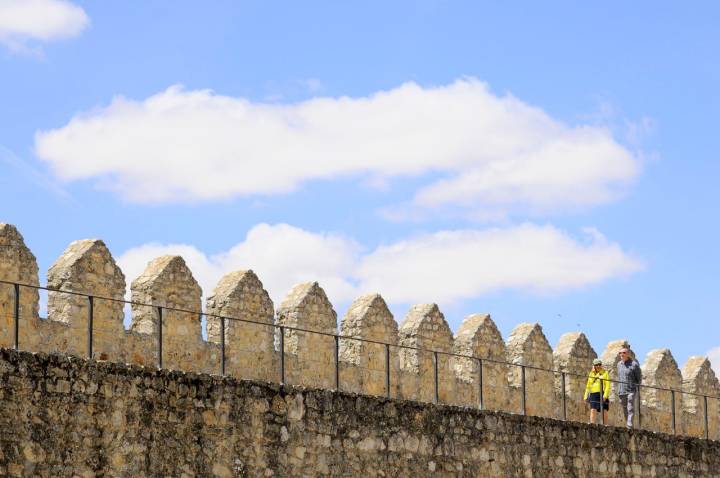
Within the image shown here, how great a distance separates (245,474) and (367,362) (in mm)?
5213

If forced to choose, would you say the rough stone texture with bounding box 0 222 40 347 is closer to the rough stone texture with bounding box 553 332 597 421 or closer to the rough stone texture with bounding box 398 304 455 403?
the rough stone texture with bounding box 398 304 455 403

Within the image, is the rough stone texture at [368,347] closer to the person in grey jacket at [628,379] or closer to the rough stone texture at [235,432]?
the rough stone texture at [235,432]

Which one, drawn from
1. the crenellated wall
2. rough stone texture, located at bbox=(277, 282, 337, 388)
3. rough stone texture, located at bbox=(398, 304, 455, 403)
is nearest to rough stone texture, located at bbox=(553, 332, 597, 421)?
the crenellated wall

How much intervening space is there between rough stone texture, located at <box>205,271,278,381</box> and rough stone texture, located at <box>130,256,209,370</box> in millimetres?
360

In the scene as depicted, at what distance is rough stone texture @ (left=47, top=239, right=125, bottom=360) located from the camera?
60.9ft

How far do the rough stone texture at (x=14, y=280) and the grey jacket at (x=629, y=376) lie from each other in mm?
9384

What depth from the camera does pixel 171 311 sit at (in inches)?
770

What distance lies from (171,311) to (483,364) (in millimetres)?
5640

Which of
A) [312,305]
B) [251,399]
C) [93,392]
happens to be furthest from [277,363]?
[93,392]

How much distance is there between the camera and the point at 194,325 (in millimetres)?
19766

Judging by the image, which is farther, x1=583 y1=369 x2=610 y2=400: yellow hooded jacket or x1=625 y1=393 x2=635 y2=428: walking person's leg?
x1=625 y1=393 x2=635 y2=428: walking person's leg

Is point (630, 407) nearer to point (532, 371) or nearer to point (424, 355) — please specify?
point (532, 371)

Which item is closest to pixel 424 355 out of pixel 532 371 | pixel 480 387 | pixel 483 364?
pixel 483 364

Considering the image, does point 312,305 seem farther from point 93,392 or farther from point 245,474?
point 93,392
